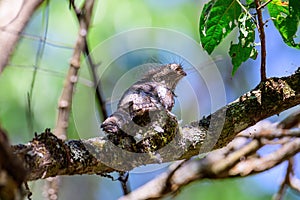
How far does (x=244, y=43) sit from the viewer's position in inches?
62.8

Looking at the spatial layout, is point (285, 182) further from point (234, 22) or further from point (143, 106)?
point (143, 106)

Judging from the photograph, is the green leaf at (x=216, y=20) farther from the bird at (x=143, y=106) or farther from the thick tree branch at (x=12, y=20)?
the thick tree branch at (x=12, y=20)

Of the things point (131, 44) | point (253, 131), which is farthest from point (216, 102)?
point (131, 44)

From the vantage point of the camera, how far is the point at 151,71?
1648mm

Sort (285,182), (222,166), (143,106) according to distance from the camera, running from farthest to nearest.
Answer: (285,182) < (222,166) < (143,106)

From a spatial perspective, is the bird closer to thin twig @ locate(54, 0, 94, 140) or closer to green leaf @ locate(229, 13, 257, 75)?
green leaf @ locate(229, 13, 257, 75)

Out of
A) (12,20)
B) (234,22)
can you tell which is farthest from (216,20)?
(12,20)

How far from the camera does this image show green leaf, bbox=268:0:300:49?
4.81ft

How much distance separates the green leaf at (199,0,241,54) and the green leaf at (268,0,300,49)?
104mm

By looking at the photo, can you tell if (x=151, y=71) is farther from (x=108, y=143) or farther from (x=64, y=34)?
(x=64, y=34)

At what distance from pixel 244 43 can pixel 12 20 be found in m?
0.66

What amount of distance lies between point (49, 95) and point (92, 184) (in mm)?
962


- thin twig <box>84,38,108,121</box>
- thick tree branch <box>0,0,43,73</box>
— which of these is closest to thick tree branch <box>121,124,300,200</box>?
thin twig <box>84,38,108,121</box>

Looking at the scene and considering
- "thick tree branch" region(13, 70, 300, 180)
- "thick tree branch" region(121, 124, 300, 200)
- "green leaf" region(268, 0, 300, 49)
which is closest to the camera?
"thick tree branch" region(13, 70, 300, 180)
